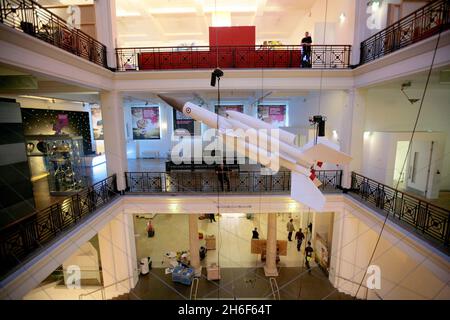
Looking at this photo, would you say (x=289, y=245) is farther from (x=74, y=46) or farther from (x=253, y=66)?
(x=74, y=46)

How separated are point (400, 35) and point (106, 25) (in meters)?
7.91

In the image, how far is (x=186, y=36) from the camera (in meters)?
12.1

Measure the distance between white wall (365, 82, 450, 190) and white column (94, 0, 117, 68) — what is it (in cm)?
823

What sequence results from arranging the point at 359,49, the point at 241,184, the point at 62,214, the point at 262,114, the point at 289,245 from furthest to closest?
the point at 262,114 < the point at 289,245 < the point at 241,184 < the point at 359,49 < the point at 62,214

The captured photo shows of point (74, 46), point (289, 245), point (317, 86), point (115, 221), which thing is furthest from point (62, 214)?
point (289, 245)

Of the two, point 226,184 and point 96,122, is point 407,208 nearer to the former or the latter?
point 226,184

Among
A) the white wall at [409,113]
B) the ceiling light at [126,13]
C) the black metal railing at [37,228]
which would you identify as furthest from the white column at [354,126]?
the ceiling light at [126,13]

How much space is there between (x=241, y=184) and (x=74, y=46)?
6.10 m

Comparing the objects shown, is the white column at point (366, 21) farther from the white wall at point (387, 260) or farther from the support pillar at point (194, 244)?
the support pillar at point (194, 244)

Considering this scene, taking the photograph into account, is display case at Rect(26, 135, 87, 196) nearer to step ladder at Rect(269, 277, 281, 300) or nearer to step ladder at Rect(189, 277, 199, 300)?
step ladder at Rect(189, 277, 199, 300)

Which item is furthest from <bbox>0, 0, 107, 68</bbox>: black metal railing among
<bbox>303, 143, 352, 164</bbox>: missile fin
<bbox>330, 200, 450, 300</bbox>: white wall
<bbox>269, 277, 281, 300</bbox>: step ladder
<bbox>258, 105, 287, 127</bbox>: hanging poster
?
<bbox>258, 105, 287, 127</bbox>: hanging poster

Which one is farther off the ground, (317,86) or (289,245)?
(317,86)

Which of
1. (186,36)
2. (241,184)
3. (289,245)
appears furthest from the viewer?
(186,36)
